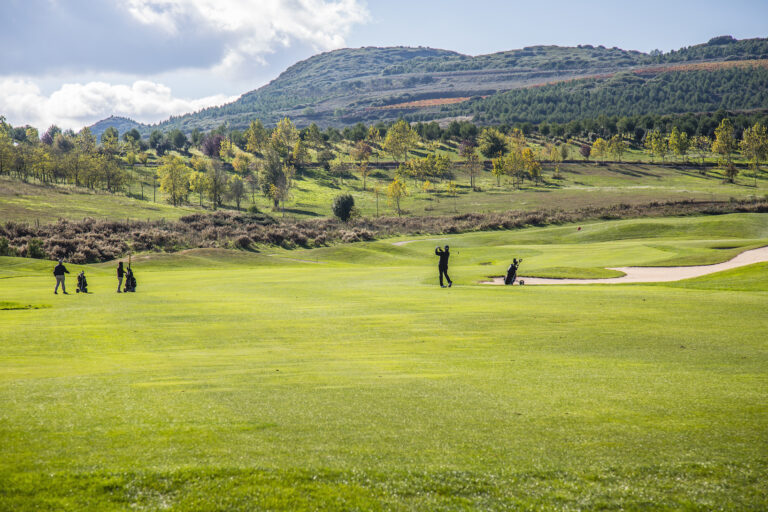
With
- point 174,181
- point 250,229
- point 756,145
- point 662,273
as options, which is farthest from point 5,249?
point 756,145

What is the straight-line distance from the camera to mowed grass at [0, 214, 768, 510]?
259 inches

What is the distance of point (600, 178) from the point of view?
6998 inches

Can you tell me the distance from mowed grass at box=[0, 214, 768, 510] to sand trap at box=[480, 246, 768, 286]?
29.8ft

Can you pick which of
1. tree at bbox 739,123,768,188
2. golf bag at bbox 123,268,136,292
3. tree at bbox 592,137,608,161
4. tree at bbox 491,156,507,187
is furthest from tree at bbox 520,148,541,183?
golf bag at bbox 123,268,136,292

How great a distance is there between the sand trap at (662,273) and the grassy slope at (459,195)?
78.1 meters

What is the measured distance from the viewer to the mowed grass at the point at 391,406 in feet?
21.6

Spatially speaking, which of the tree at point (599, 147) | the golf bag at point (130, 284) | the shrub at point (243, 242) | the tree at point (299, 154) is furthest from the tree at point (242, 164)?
the golf bag at point (130, 284)

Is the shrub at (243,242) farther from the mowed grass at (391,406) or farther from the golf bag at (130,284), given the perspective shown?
the mowed grass at (391,406)

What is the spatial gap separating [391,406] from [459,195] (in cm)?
15596

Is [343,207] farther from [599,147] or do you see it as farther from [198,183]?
[599,147]

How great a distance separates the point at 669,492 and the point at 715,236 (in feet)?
239

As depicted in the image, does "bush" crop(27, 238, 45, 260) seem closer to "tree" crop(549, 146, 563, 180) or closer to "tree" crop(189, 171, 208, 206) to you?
"tree" crop(189, 171, 208, 206)

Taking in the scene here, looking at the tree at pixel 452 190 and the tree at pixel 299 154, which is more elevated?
the tree at pixel 299 154

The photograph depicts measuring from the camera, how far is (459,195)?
6407 inches
